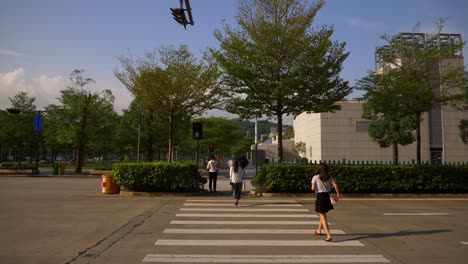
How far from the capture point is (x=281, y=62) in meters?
17.3

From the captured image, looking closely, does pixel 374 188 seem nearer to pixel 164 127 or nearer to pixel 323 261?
pixel 323 261

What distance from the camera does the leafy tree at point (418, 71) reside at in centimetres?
1823

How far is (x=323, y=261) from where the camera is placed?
633 centimetres

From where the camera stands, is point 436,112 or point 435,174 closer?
point 435,174

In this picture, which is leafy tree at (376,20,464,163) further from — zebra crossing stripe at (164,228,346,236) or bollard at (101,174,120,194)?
bollard at (101,174,120,194)

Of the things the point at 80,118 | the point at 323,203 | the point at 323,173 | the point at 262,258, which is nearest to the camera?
the point at 262,258

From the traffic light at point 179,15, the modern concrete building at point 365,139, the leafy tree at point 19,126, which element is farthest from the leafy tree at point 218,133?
the traffic light at point 179,15

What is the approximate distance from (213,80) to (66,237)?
13707 mm

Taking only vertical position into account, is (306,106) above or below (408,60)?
below

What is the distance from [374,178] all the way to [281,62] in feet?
22.0

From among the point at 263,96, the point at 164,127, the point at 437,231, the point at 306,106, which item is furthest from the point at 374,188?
the point at 164,127

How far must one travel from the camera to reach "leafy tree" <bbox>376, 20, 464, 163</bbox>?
59.8 feet

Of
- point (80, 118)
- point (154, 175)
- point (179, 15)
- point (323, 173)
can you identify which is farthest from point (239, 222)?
point (80, 118)

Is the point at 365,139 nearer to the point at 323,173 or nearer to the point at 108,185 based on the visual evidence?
the point at 108,185
